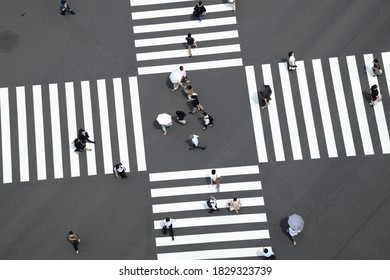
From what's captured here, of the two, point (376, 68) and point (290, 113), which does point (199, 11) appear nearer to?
point (290, 113)

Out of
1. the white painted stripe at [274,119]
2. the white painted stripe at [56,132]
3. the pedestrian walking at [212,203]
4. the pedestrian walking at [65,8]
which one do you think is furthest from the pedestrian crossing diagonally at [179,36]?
the pedestrian walking at [212,203]

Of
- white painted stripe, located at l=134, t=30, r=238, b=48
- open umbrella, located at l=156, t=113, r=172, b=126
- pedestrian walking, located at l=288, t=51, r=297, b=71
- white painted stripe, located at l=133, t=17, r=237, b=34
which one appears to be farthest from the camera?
white painted stripe, located at l=133, t=17, r=237, b=34

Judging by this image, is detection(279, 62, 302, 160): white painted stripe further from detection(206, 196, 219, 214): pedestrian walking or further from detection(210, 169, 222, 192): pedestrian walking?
detection(206, 196, 219, 214): pedestrian walking

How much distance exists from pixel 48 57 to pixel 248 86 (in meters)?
11.3

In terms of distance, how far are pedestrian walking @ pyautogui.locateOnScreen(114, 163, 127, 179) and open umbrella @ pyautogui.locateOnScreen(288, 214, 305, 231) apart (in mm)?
8614

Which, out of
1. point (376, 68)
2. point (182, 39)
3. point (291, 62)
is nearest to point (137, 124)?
point (182, 39)

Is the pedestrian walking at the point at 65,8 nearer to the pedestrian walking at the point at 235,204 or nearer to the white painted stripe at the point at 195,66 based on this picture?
the white painted stripe at the point at 195,66

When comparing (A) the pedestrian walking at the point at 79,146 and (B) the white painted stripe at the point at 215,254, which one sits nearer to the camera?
(B) the white painted stripe at the point at 215,254

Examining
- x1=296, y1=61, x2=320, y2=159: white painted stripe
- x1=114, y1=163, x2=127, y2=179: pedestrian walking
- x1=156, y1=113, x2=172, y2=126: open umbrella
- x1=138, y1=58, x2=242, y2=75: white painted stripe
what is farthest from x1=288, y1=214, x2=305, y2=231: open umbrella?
x1=138, y1=58, x2=242, y2=75: white painted stripe

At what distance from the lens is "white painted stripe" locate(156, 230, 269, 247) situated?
27.3m

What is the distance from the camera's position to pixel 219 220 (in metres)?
27.6

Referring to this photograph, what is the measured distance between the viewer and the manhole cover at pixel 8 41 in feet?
102

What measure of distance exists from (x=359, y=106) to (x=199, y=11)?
10.2 m

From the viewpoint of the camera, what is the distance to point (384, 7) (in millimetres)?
30984
